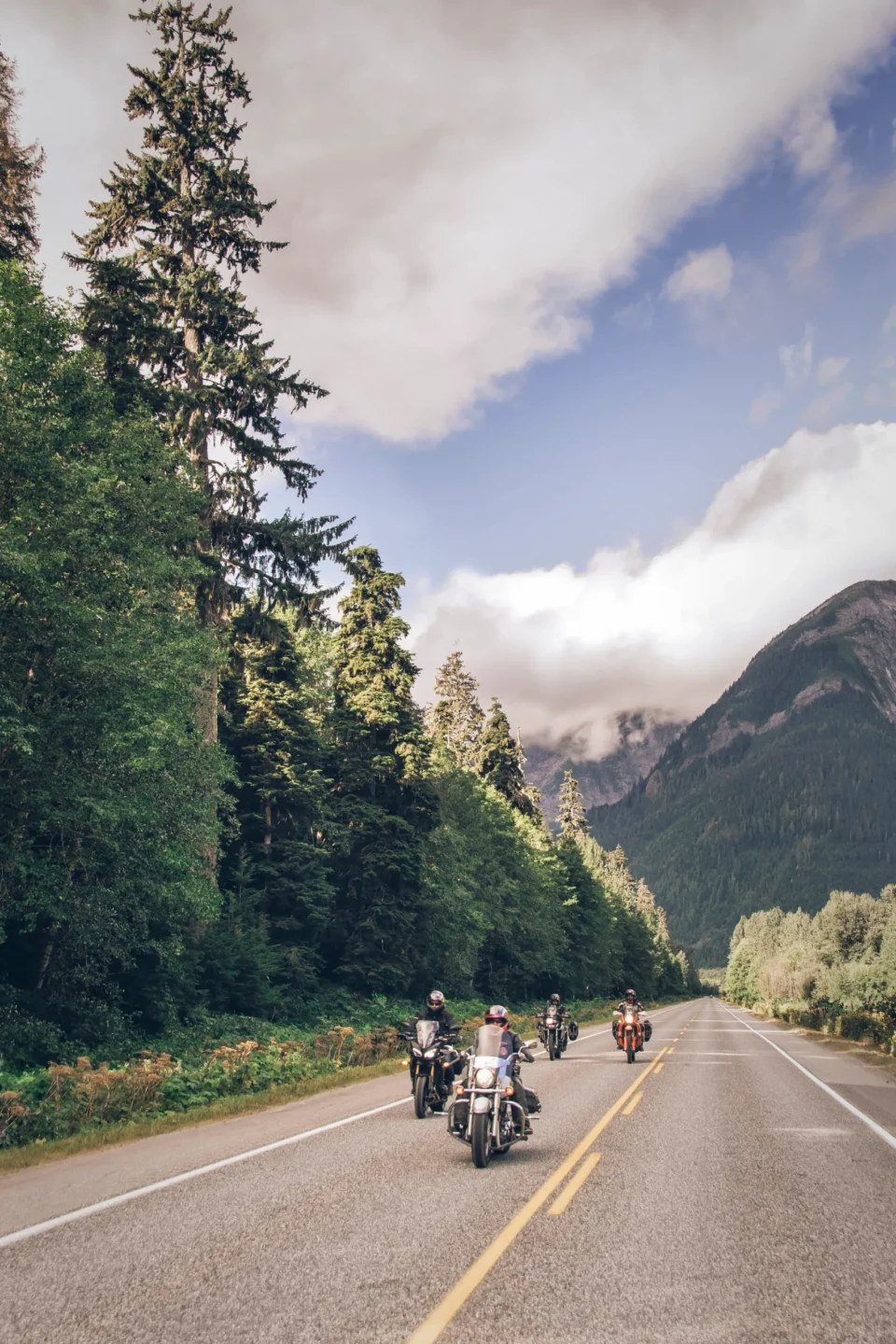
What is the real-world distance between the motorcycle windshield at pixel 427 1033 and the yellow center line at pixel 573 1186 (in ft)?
13.1

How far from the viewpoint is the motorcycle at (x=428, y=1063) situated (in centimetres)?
1378

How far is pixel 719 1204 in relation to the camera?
7.90 metres

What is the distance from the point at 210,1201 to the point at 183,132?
30592 millimetres

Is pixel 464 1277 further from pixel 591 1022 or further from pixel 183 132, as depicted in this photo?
pixel 591 1022

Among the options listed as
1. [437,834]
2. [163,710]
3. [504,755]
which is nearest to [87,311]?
[163,710]

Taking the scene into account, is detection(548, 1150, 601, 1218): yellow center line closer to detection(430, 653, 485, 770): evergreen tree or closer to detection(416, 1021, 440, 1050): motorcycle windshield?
detection(416, 1021, 440, 1050): motorcycle windshield

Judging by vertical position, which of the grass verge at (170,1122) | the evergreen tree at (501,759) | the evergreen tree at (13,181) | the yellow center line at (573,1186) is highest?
the evergreen tree at (13,181)

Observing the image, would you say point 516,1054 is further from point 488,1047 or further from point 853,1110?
point 853,1110

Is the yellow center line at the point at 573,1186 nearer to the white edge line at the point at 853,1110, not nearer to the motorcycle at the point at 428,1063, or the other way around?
the motorcycle at the point at 428,1063

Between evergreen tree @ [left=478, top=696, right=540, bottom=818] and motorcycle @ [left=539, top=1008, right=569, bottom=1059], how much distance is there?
36.6 meters

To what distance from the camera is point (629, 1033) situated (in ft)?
80.3

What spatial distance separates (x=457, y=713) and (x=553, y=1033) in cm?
4268

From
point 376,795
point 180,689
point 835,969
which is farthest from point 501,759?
point 835,969

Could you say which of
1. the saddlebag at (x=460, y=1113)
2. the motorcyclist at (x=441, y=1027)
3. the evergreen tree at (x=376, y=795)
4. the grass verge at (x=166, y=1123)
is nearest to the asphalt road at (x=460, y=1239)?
the saddlebag at (x=460, y=1113)
